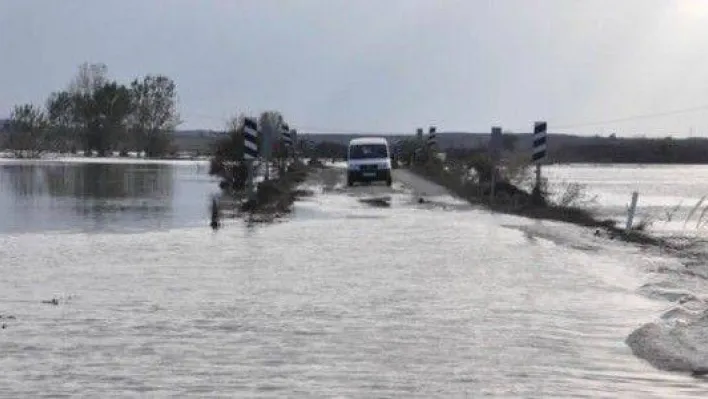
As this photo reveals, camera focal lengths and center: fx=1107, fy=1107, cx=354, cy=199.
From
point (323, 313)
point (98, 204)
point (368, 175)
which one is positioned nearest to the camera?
point (323, 313)

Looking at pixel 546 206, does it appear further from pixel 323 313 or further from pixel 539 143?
pixel 323 313

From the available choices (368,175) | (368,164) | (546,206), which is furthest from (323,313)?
(368,164)

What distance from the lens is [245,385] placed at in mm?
8648

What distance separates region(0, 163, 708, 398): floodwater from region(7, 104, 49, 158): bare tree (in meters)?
106

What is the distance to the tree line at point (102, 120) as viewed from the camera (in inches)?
5315

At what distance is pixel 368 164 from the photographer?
47.9 metres

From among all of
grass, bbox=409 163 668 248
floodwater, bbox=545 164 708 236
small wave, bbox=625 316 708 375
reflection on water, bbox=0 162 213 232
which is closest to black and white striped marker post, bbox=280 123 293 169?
reflection on water, bbox=0 162 213 232

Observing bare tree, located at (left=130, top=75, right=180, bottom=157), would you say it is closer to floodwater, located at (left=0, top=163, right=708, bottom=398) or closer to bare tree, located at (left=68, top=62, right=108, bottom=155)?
bare tree, located at (left=68, top=62, right=108, bottom=155)

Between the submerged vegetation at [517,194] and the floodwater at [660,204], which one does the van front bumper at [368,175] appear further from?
the floodwater at [660,204]

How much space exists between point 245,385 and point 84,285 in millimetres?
6241

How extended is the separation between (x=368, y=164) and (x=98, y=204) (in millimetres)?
17378

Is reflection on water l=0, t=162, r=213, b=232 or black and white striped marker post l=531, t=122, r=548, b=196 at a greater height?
black and white striped marker post l=531, t=122, r=548, b=196

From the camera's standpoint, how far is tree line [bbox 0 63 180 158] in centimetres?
13500

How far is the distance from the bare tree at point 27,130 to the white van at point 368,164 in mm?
82133
